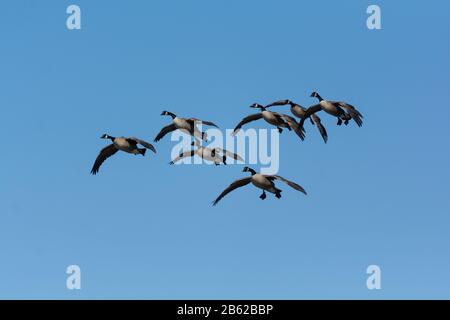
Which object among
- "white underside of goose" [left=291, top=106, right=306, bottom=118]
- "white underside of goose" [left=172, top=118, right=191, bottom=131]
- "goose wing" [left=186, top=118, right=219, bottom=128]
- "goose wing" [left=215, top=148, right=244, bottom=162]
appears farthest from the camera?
"white underside of goose" [left=291, top=106, right=306, bottom=118]

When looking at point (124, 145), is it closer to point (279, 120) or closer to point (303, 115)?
point (279, 120)

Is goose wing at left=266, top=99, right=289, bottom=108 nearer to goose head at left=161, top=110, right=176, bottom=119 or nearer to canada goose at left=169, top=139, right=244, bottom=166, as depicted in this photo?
goose head at left=161, top=110, right=176, bottom=119

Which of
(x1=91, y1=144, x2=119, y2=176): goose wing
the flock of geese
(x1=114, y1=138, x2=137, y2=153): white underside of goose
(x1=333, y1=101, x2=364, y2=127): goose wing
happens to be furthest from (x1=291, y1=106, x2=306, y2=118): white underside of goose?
(x1=91, y1=144, x2=119, y2=176): goose wing

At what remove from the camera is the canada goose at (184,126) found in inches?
1438

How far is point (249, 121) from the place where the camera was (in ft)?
128

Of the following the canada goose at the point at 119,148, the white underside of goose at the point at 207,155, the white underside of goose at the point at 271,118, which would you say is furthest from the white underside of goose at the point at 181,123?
the white underside of goose at the point at 271,118

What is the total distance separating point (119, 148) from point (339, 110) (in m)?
9.36

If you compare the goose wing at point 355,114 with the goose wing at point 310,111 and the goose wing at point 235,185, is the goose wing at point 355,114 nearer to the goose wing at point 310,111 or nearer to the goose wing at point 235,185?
the goose wing at point 310,111

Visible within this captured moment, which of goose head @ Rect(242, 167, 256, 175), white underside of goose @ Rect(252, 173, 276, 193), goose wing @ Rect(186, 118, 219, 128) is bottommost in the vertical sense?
white underside of goose @ Rect(252, 173, 276, 193)

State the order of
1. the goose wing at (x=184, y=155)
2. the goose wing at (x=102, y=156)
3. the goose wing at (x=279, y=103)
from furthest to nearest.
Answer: the goose wing at (x=279, y=103) → the goose wing at (x=102, y=156) → the goose wing at (x=184, y=155)

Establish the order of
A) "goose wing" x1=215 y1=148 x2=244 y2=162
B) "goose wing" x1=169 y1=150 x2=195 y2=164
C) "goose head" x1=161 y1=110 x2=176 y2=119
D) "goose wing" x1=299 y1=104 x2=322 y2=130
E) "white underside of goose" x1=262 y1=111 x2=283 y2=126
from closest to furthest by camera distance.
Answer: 1. "goose wing" x1=215 y1=148 x2=244 y2=162
2. "goose wing" x1=169 y1=150 x2=195 y2=164
3. "goose wing" x1=299 y1=104 x2=322 y2=130
4. "white underside of goose" x1=262 y1=111 x2=283 y2=126
5. "goose head" x1=161 y1=110 x2=176 y2=119

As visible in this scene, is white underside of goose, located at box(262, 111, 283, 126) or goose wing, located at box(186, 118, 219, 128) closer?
goose wing, located at box(186, 118, 219, 128)

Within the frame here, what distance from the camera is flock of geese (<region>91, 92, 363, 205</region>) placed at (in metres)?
34.2

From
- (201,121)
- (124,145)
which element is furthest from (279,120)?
(124,145)
